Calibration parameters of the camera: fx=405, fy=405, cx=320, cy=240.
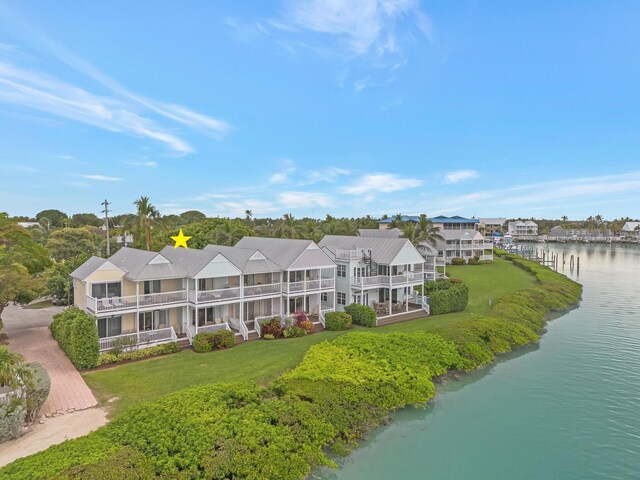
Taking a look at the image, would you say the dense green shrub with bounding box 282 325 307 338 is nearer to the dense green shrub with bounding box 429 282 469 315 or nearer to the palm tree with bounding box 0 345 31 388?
the dense green shrub with bounding box 429 282 469 315

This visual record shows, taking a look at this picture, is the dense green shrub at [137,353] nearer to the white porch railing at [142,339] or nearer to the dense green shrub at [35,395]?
the white porch railing at [142,339]

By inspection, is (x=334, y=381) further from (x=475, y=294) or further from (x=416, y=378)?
(x=475, y=294)

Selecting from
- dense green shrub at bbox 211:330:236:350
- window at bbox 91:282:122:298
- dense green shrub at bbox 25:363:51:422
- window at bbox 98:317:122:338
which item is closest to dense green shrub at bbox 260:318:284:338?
dense green shrub at bbox 211:330:236:350

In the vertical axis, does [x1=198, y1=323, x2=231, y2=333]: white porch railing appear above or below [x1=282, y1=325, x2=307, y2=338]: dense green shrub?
above

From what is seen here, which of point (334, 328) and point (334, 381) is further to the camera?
point (334, 328)

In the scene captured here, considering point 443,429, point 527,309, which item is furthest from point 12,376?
point 527,309
